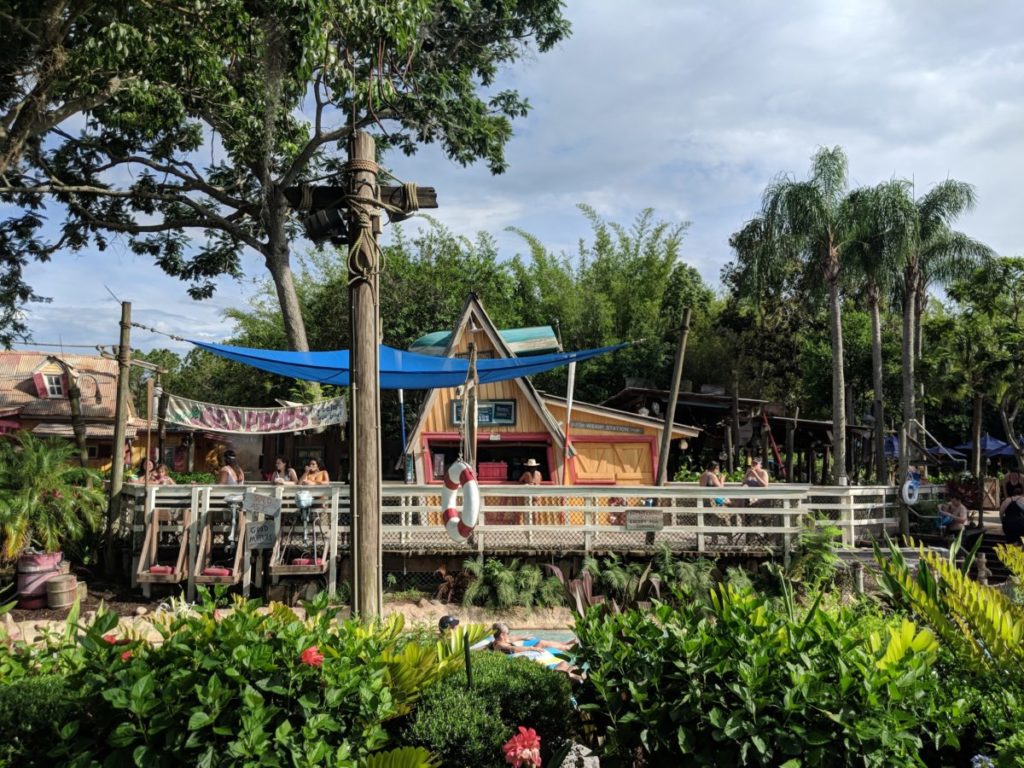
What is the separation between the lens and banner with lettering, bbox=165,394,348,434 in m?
12.9

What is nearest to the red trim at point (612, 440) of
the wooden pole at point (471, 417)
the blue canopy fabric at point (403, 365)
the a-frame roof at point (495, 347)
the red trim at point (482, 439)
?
the red trim at point (482, 439)

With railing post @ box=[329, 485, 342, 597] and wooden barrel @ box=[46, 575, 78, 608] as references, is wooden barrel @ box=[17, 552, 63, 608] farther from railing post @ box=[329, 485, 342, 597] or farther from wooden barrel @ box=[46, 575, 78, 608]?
railing post @ box=[329, 485, 342, 597]

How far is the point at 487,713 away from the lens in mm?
3875

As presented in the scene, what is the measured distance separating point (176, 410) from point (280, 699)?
10.2 m

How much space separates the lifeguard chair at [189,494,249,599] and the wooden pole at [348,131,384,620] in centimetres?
693

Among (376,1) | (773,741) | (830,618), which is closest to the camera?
(773,741)

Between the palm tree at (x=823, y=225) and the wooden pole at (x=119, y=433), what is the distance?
1599cm

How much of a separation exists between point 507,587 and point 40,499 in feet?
22.7

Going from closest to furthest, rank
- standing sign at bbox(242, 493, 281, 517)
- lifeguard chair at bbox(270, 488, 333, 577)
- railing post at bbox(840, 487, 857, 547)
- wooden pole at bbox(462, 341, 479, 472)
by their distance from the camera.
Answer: wooden pole at bbox(462, 341, 479, 472)
lifeguard chair at bbox(270, 488, 333, 577)
standing sign at bbox(242, 493, 281, 517)
railing post at bbox(840, 487, 857, 547)

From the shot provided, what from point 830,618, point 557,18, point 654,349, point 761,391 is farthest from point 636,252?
point 830,618

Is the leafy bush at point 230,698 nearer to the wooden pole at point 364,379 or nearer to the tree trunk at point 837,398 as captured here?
the wooden pole at point 364,379

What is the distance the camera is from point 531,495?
41.2ft

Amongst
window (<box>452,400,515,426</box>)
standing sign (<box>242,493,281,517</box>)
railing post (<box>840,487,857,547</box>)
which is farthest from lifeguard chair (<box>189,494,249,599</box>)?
railing post (<box>840,487,857,547</box>)

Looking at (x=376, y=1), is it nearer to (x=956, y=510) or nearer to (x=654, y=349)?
(x=956, y=510)
